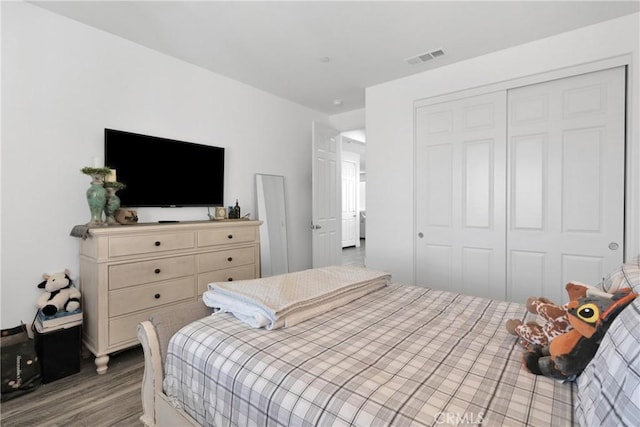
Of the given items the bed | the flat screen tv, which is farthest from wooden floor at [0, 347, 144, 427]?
the flat screen tv

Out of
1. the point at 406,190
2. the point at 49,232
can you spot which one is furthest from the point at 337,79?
the point at 49,232

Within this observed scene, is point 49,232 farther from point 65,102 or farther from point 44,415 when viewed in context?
point 44,415

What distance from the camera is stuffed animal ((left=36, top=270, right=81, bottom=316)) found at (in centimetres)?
212

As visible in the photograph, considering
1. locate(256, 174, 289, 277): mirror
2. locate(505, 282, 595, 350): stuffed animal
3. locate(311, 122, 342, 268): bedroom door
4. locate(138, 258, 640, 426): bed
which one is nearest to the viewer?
locate(138, 258, 640, 426): bed

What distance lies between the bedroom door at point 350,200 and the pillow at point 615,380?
7.45 meters

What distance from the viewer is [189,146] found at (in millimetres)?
3064

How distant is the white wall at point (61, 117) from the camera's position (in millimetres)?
2133

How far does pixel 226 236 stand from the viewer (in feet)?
9.44

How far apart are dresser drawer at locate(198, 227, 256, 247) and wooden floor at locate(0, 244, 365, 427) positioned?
41.7 inches

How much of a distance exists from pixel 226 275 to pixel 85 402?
128 centimetres

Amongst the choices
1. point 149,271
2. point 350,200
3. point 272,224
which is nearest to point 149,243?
point 149,271

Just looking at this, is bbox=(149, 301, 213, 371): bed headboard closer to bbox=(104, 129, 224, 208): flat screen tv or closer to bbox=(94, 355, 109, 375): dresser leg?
bbox=(94, 355, 109, 375): dresser leg

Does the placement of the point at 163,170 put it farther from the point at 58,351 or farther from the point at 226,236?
the point at 58,351

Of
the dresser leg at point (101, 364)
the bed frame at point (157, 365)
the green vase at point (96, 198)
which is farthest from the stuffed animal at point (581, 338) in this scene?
the green vase at point (96, 198)
